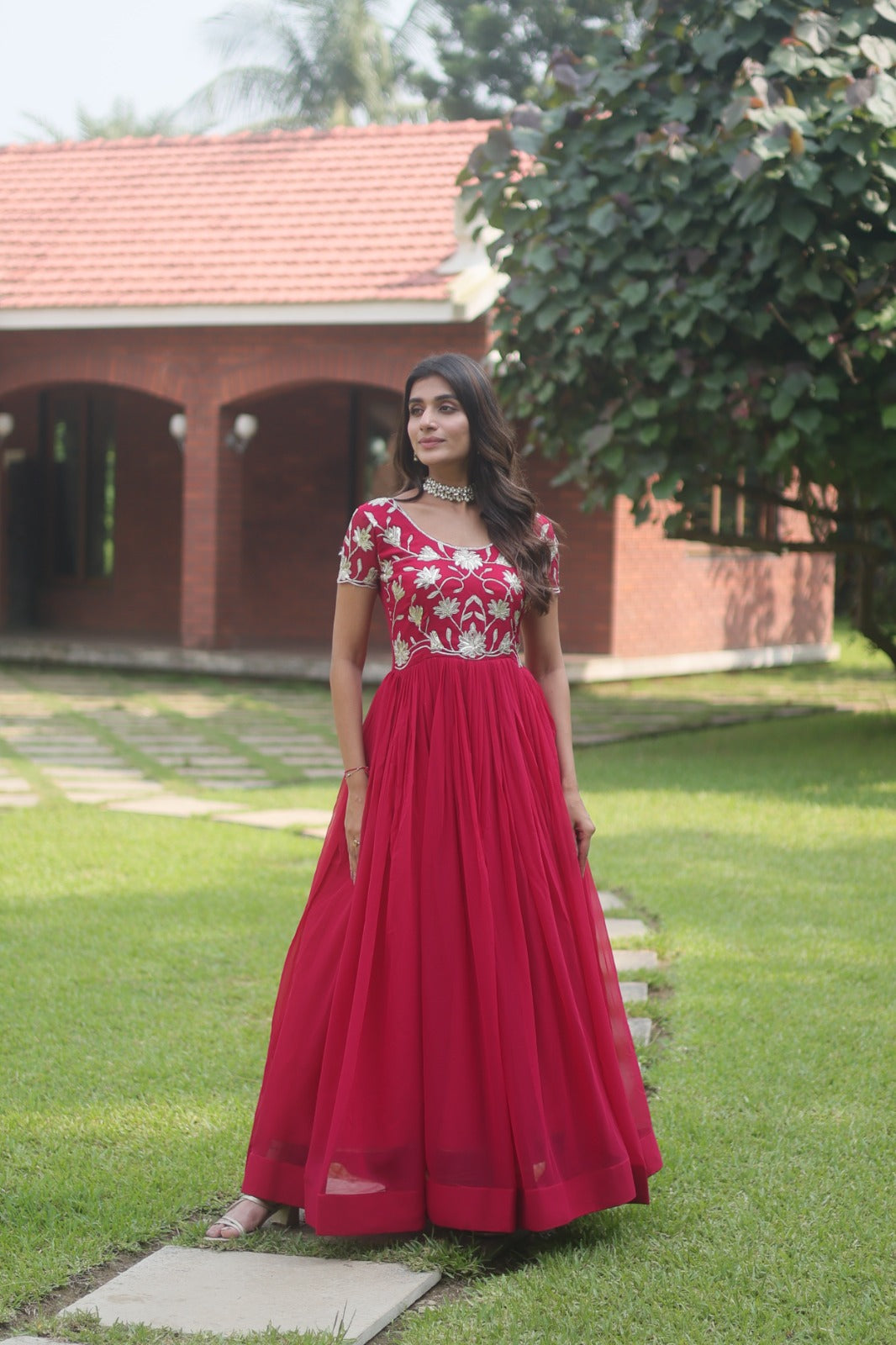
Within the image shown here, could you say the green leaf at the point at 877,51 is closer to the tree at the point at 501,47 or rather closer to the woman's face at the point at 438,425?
the woman's face at the point at 438,425

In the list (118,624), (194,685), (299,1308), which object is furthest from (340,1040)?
(118,624)

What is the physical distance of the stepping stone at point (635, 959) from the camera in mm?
5016

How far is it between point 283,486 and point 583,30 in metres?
15.6

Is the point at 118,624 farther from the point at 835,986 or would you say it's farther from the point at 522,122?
the point at 835,986

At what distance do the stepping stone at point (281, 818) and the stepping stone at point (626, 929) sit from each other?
2.05 meters

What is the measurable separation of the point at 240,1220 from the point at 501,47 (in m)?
28.9

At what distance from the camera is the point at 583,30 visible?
2828 cm

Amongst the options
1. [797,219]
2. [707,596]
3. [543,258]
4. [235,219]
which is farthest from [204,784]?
[707,596]

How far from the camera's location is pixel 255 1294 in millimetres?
2893

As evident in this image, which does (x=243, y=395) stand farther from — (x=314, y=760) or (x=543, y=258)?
(x=543, y=258)

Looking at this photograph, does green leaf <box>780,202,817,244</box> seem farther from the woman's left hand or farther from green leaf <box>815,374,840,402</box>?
the woman's left hand

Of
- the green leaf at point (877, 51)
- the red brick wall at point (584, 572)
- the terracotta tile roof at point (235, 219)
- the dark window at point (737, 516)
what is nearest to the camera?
the green leaf at point (877, 51)

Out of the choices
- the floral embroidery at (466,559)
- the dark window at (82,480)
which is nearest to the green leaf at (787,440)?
the floral embroidery at (466,559)

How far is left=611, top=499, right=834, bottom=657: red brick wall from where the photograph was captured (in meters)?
15.0
